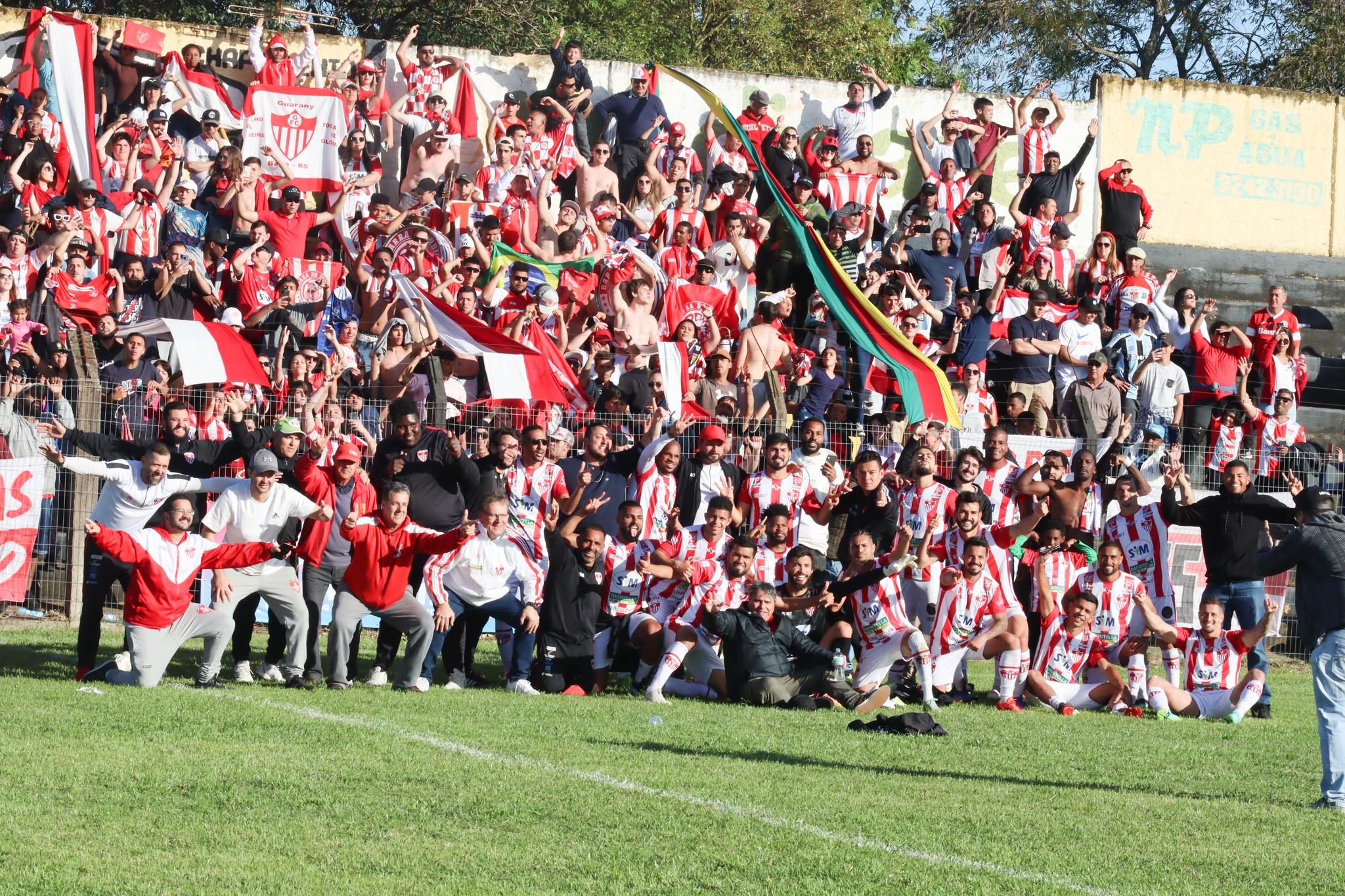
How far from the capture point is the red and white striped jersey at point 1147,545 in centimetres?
1433

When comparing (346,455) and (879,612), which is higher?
(346,455)

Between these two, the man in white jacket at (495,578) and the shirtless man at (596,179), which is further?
the shirtless man at (596,179)

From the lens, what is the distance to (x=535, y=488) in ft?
46.1

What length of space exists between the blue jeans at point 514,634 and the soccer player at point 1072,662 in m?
3.87

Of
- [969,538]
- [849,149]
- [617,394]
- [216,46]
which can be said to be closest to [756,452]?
[617,394]

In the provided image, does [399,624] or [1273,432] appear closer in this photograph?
[399,624]

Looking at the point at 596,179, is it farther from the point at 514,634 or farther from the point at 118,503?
the point at 118,503

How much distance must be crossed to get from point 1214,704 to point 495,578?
553 centimetres

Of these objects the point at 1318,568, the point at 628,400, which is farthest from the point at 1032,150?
the point at 1318,568

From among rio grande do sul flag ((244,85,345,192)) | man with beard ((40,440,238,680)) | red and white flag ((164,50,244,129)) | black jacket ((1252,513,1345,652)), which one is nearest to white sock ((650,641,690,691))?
man with beard ((40,440,238,680))

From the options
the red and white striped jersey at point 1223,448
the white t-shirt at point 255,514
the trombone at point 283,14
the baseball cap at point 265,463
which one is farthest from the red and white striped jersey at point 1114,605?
the trombone at point 283,14

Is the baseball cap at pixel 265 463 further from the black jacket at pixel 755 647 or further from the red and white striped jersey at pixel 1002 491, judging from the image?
the red and white striped jersey at pixel 1002 491

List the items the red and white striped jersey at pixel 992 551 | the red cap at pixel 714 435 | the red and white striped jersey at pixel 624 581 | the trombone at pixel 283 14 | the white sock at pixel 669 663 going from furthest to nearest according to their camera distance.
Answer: the trombone at pixel 283 14 → the red cap at pixel 714 435 → the red and white striped jersey at pixel 992 551 → the red and white striped jersey at pixel 624 581 → the white sock at pixel 669 663

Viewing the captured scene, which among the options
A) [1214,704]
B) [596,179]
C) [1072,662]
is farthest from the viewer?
[596,179]
